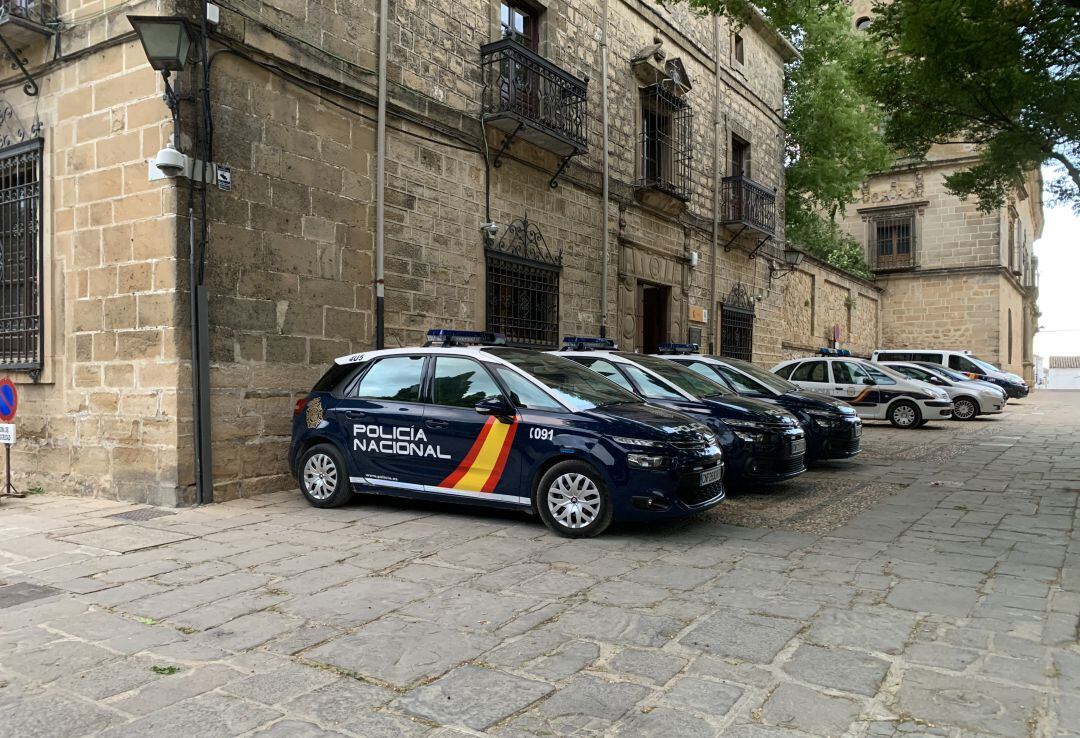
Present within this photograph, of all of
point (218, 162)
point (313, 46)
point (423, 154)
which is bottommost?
point (218, 162)

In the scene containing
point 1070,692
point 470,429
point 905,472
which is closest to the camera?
point 1070,692

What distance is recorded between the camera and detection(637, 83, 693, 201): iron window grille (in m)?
15.1

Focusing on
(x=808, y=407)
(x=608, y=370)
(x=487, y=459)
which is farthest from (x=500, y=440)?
(x=808, y=407)

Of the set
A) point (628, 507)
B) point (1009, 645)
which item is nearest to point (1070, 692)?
point (1009, 645)

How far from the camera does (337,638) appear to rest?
3.85m

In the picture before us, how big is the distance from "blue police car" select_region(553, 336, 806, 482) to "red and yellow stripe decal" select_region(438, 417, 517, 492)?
2254 mm

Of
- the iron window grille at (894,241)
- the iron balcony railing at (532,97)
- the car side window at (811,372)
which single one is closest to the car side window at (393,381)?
the iron balcony railing at (532,97)

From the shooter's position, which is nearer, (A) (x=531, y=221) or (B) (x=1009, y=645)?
(B) (x=1009, y=645)

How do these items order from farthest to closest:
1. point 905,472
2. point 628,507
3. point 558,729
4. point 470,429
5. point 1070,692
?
1. point 905,472
2. point 470,429
3. point 628,507
4. point 1070,692
5. point 558,729

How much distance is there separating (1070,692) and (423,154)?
871cm

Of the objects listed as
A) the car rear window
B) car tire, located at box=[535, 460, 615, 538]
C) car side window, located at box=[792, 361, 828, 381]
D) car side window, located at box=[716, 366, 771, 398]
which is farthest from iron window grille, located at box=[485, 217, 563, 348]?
car side window, located at box=[792, 361, 828, 381]

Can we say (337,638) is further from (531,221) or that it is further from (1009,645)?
(531,221)

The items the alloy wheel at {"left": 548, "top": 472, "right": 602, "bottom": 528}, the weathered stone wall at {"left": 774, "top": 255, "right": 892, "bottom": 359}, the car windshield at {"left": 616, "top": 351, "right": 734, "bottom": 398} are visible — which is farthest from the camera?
the weathered stone wall at {"left": 774, "top": 255, "right": 892, "bottom": 359}

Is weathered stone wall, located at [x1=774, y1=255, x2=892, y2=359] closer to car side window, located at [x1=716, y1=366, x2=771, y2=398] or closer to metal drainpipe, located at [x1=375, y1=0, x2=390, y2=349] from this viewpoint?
car side window, located at [x1=716, y1=366, x2=771, y2=398]
